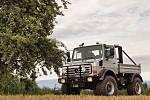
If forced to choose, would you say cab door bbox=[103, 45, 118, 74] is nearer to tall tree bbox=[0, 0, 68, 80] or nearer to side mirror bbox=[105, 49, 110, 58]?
side mirror bbox=[105, 49, 110, 58]

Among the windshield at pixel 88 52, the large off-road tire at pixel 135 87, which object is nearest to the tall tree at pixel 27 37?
the windshield at pixel 88 52

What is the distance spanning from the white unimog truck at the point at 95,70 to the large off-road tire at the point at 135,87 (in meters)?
0.63

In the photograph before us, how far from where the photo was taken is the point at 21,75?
2661 centimetres

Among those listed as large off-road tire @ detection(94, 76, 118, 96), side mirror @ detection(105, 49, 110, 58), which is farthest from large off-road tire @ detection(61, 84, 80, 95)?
side mirror @ detection(105, 49, 110, 58)

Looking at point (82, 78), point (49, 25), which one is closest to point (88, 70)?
point (82, 78)

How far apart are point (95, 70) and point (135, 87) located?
3.63 meters

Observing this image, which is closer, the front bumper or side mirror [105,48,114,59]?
the front bumper

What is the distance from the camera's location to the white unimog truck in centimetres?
2167

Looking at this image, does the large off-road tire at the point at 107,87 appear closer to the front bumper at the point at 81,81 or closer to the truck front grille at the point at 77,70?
the front bumper at the point at 81,81

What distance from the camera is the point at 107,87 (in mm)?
21891

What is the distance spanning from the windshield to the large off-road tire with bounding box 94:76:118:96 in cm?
131

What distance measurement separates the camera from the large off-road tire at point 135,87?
79.0 feet

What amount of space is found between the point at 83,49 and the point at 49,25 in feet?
18.7

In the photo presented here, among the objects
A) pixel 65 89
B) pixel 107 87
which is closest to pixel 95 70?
pixel 107 87
